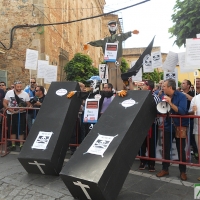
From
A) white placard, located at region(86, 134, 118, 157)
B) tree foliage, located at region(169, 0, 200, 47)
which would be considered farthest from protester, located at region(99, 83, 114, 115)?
tree foliage, located at region(169, 0, 200, 47)

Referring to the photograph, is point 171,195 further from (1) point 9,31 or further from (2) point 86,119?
(1) point 9,31

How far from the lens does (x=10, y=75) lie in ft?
41.6

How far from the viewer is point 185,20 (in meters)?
12.2

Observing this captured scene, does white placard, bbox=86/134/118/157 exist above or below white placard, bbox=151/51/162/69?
below

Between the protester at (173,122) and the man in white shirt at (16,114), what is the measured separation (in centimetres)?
347

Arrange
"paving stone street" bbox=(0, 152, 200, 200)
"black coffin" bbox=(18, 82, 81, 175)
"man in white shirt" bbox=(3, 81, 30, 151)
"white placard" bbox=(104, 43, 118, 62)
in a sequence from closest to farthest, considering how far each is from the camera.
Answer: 1. "paving stone street" bbox=(0, 152, 200, 200)
2. "black coffin" bbox=(18, 82, 81, 175)
3. "man in white shirt" bbox=(3, 81, 30, 151)
4. "white placard" bbox=(104, 43, 118, 62)

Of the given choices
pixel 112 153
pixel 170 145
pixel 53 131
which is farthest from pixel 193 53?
pixel 53 131

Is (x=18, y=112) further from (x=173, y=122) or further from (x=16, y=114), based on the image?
(x=173, y=122)

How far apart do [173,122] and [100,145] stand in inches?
61.5

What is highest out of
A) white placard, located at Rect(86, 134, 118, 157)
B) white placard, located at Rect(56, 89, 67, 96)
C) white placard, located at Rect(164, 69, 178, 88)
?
→ white placard, located at Rect(164, 69, 178, 88)

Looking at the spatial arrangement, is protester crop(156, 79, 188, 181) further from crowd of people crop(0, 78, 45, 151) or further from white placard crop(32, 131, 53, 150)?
crowd of people crop(0, 78, 45, 151)

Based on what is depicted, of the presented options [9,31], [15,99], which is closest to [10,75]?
[9,31]

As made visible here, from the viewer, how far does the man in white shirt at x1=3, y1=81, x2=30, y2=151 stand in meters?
6.38

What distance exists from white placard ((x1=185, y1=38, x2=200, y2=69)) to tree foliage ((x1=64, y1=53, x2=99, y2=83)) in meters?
8.32
